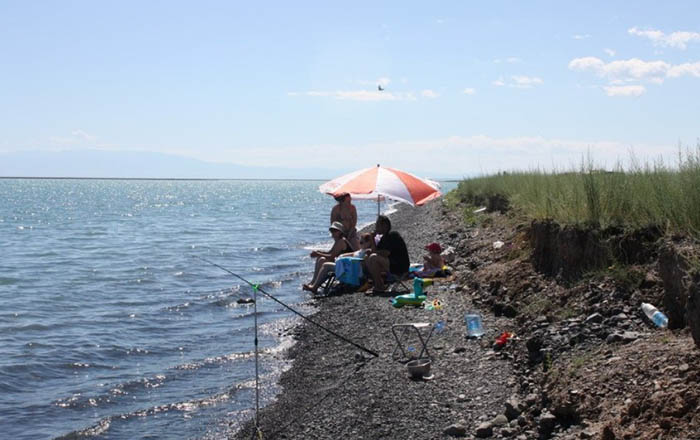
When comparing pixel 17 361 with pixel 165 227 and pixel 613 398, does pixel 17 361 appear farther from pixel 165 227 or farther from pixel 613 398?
pixel 165 227

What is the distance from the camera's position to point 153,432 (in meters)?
8.26

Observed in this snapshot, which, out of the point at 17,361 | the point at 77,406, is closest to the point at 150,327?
the point at 17,361

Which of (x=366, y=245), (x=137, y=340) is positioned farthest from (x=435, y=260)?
(x=137, y=340)

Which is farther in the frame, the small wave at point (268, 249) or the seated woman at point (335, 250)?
the small wave at point (268, 249)

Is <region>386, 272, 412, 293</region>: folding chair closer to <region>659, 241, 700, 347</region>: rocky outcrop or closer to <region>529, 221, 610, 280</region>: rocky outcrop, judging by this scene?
<region>529, 221, 610, 280</region>: rocky outcrop

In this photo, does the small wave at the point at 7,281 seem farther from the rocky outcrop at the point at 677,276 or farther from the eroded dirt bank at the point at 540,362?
the rocky outcrop at the point at 677,276

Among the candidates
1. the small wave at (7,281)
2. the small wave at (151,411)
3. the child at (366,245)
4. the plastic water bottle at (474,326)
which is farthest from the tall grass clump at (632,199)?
the small wave at (7,281)

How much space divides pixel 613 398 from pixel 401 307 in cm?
641

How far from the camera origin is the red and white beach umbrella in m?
13.4

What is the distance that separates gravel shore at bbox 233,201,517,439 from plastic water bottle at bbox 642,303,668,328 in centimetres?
142

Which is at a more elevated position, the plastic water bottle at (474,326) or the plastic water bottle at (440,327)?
the plastic water bottle at (474,326)

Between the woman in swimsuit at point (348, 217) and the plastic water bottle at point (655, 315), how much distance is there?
8110 millimetres

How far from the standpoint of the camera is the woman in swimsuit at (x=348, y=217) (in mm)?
14473

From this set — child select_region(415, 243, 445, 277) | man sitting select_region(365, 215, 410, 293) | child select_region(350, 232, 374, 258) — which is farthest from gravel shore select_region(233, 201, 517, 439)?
child select_region(350, 232, 374, 258)
